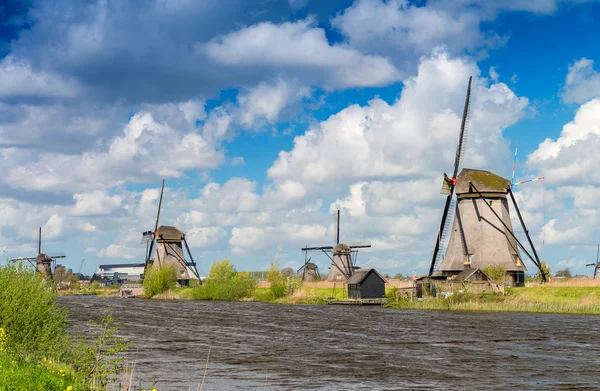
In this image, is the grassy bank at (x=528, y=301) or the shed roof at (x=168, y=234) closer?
the grassy bank at (x=528, y=301)

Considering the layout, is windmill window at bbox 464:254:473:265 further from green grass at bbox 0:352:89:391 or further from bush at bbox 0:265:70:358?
green grass at bbox 0:352:89:391

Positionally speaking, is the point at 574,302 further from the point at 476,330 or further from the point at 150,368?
the point at 150,368

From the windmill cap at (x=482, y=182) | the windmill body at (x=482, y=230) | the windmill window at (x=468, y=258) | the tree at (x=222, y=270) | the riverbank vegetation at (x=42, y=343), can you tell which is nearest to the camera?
the riverbank vegetation at (x=42, y=343)

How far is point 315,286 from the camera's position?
87500mm

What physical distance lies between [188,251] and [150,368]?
81981 millimetres

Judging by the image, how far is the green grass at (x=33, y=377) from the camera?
1340 cm

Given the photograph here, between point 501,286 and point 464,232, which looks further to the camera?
point 464,232

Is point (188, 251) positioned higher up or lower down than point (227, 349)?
higher up

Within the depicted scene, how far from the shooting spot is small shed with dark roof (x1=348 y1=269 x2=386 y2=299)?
2694 inches

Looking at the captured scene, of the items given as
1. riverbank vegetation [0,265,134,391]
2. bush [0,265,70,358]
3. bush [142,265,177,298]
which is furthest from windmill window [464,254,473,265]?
bush [142,265,177,298]

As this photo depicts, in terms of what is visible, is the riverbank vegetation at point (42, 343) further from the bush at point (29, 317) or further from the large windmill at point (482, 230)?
the large windmill at point (482, 230)

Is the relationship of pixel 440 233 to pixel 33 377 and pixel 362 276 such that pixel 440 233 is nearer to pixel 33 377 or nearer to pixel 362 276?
pixel 362 276

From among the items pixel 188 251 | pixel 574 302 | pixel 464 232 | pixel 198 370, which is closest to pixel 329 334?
pixel 198 370

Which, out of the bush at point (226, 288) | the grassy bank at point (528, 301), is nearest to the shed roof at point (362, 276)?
the grassy bank at point (528, 301)
